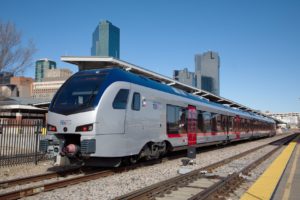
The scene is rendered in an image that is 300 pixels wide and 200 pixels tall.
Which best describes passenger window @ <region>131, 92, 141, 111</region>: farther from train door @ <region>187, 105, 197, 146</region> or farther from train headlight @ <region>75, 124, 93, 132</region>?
train door @ <region>187, 105, 197, 146</region>

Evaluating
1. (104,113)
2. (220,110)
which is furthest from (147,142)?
(220,110)

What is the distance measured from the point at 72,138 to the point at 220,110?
1452 cm

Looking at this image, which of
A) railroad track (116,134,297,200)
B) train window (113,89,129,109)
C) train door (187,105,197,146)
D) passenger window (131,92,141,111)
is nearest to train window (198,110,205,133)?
train door (187,105,197,146)

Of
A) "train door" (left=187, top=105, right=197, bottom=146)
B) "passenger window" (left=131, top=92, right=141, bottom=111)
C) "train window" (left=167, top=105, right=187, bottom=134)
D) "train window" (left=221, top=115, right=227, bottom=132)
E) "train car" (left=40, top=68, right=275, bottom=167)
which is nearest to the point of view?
"train car" (left=40, top=68, right=275, bottom=167)

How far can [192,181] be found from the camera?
10023mm

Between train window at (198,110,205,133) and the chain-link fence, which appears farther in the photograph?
train window at (198,110,205,133)

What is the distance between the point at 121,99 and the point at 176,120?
15.5 ft

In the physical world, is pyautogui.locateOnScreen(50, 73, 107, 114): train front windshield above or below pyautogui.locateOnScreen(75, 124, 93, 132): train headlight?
above

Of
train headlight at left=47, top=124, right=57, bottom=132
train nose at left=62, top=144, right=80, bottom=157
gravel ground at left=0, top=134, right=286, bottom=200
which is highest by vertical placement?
train headlight at left=47, top=124, right=57, bottom=132

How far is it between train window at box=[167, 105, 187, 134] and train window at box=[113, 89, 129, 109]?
3579 mm

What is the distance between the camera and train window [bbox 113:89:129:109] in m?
10.8

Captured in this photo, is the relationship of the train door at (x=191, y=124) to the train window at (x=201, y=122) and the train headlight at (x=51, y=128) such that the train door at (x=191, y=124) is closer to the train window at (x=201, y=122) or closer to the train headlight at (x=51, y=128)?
the train window at (x=201, y=122)

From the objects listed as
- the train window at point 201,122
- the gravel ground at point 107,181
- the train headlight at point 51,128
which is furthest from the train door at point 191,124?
the train headlight at point 51,128

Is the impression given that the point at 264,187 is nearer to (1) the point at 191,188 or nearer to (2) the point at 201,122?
(1) the point at 191,188
